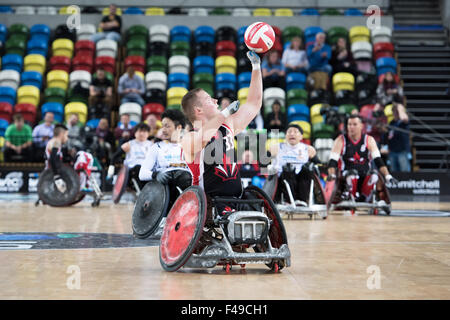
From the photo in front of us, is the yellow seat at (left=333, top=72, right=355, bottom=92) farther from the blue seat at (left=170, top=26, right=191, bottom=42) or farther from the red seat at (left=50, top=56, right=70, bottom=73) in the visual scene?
the red seat at (left=50, top=56, right=70, bottom=73)

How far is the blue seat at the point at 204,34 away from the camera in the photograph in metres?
18.7

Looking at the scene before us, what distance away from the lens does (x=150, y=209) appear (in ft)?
21.6

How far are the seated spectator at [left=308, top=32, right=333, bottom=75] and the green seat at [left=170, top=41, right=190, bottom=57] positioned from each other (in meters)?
3.56

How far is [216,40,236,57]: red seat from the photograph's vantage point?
1828 centimetres

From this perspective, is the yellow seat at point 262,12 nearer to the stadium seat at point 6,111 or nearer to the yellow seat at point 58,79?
the yellow seat at point 58,79

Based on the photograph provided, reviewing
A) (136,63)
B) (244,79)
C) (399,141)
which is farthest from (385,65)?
(136,63)

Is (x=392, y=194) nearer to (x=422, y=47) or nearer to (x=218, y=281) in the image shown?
(x=422, y=47)

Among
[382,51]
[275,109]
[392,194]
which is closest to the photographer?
[275,109]

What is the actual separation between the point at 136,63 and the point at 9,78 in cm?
343

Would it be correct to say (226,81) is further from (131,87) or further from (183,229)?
(183,229)

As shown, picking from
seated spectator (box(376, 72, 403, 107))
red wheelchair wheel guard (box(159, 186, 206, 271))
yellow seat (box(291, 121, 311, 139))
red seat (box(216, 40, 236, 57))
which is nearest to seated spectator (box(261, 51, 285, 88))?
yellow seat (box(291, 121, 311, 139))
